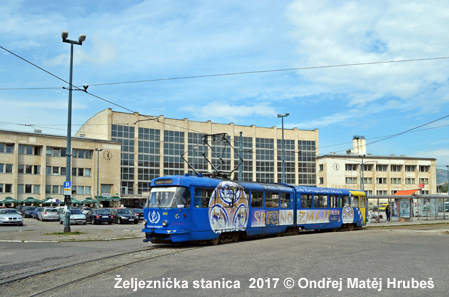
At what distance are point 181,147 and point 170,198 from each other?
64.6m

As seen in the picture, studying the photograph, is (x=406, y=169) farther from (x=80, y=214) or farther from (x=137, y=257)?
(x=137, y=257)

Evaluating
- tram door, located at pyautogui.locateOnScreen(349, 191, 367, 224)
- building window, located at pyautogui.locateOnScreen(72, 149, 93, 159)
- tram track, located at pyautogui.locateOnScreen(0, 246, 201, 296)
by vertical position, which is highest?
building window, located at pyautogui.locateOnScreen(72, 149, 93, 159)

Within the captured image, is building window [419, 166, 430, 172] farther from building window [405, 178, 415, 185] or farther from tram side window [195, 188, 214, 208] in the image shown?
tram side window [195, 188, 214, 208]

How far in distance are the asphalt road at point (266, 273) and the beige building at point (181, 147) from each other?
55243mm

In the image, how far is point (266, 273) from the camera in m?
10.1

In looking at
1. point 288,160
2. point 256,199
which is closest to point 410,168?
point 288,160

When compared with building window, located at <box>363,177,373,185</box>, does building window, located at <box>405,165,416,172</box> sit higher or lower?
higher

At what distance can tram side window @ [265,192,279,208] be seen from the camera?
22.5m

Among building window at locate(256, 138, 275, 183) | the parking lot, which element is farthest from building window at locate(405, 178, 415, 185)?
the parking lot

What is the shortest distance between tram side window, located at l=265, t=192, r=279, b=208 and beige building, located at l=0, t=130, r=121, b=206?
51797 millimetres

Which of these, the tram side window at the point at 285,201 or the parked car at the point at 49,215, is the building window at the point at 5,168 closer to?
the parked car at the point at 49,215

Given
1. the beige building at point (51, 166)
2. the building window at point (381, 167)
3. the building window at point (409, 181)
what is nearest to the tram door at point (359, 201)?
the beige building at point (51, 166)

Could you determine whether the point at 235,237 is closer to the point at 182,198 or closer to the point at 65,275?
the point at 182,198

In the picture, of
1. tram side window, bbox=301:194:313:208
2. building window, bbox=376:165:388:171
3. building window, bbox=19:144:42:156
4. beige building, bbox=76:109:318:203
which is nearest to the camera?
tram side window, bbox=301:194:313:208
